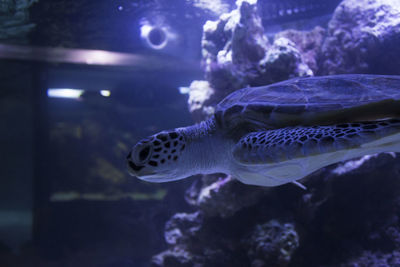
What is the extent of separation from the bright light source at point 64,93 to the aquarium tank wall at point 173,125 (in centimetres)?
8

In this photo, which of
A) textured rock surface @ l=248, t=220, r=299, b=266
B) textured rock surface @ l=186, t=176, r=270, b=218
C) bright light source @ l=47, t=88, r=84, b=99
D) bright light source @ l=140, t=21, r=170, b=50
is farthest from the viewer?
bright light source @ l=47, t=88, r=84, b=99

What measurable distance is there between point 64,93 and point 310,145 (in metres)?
8.55

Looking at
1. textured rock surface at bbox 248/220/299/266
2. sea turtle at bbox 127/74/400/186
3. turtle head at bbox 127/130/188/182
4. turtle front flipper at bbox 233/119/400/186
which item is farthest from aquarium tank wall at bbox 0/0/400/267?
turtle front flipper at bbox 233/119/400/186

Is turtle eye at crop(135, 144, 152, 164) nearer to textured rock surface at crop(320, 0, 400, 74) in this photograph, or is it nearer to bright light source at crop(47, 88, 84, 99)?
textured rock surface at crop(320, 0, 400, 74)

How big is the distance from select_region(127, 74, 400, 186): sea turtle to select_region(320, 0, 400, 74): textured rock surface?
7.51ft

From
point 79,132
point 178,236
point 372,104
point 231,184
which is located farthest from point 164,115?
point 372,104

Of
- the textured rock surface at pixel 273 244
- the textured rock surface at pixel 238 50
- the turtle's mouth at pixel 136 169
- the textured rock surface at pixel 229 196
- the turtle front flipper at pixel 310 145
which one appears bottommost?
the textured rock surface at pixel 273 244

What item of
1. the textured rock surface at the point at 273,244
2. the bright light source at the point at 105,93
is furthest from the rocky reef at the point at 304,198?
the bright light source at the point at 105,93

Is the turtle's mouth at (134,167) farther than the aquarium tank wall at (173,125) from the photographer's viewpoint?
No

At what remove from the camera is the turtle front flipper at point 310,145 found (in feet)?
5.21

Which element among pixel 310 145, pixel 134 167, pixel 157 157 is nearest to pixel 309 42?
pixel 310 145

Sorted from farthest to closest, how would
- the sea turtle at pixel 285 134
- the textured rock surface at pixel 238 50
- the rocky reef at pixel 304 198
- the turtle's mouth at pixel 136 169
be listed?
1. the textured rock surface at pixel 238 50
2. the rocky reef at pixel 304 198
3. the turtle's mouth at pixel 136 169
4. the sea turtle at pixel 285 134

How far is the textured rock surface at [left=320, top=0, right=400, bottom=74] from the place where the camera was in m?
3.99

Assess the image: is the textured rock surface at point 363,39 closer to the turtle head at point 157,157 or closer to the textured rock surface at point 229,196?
the textured rock surface at point 229,196
